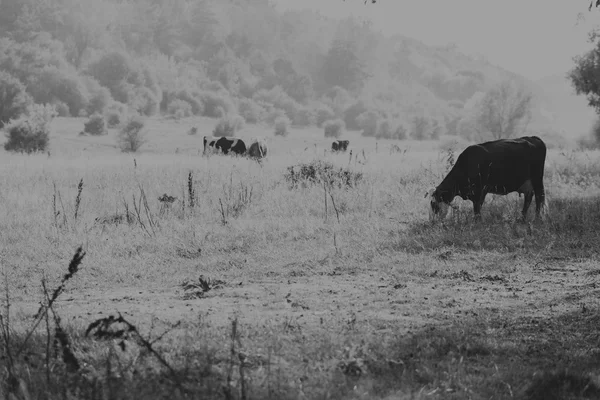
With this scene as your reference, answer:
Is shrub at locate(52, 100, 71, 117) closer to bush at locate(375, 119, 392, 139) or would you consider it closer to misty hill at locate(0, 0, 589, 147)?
misty hill at locate(0, 0, 589, 147)

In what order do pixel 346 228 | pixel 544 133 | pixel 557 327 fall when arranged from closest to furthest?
1. pixel 557 327
2. pixel 346 228
3. pixel 544 133

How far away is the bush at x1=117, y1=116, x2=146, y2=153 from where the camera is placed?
52.2 meters

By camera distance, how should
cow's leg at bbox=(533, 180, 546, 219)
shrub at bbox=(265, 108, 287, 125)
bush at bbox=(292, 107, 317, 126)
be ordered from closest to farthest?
1. cow's leg at bbox=(533, 180, 546, 219)
2. shrub at bbox=(265, 108, 287, 125)
3. bush at bbox=(292, 107, 317, 126)

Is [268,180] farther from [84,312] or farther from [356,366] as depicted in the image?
[356,366]

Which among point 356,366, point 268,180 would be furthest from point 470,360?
point 268,180

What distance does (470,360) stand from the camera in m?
4.85

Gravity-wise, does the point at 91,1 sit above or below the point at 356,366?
above

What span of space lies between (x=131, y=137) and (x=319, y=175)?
38.4 meters

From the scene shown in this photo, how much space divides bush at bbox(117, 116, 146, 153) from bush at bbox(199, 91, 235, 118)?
46635mm

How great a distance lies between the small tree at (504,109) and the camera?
8106cm

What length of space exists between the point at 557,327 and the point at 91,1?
161 m

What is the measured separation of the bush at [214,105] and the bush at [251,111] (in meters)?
3.10

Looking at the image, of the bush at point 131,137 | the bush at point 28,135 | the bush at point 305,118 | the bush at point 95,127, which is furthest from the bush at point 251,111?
the bush at point 28,135

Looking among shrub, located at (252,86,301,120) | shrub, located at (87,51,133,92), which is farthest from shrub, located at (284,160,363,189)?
shrub, located at (252,86,301,120)
